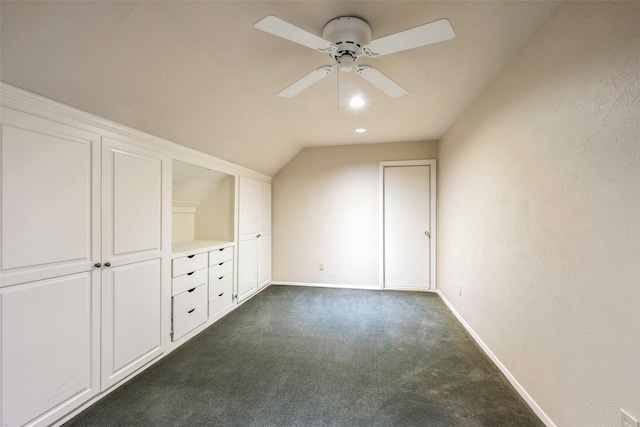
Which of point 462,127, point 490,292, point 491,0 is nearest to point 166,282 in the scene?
point 490,292

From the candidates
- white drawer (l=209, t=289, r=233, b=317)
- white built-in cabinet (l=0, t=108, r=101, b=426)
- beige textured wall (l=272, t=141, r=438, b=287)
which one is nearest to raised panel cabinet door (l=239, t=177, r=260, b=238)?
beige textured wall (l=272, t=141, r=438, b=287)

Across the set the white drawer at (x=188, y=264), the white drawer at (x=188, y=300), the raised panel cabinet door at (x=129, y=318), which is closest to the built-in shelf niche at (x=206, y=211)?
the white drawer at (x=188, y=264)

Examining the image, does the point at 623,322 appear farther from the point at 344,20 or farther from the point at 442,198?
the point at 442,198

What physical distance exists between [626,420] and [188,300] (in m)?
2.93

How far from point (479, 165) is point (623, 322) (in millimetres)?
1708

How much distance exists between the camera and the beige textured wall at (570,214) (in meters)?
1.09

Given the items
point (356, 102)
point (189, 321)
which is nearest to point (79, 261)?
point (189, 321)

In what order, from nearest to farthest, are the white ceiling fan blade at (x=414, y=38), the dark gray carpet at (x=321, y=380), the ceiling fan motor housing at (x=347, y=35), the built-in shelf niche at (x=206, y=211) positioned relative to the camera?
the white ceiling fan blade at (x=414, y=38) → the ceiling fan motor housing at (x=347, y=35) → the dark gray carpet at (x=321, y=380) → the built-in shelf niche at (x=206, y=211)

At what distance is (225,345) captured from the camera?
2.51 metres

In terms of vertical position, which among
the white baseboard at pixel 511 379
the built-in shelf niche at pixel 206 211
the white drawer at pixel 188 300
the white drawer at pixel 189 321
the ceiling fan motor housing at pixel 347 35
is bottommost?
the white baseboard at pixel 511 379

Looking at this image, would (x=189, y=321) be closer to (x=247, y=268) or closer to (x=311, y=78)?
(x=247, y=268)

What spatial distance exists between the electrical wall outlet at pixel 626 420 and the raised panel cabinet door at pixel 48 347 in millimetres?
2728

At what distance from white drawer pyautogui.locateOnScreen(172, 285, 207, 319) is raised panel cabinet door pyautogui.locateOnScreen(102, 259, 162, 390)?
8.6 inches

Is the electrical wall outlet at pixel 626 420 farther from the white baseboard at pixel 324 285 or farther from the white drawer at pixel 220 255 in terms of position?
the white baseboard at pixel 324 285
